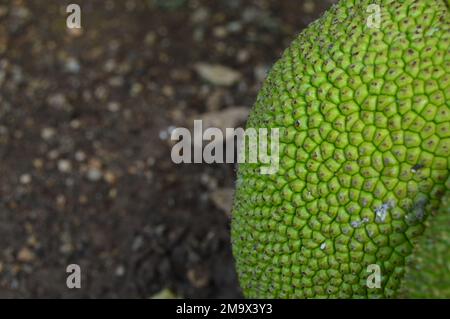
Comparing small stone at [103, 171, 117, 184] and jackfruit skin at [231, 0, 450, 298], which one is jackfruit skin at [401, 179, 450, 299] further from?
small stone at [103, 171, 117, 184]

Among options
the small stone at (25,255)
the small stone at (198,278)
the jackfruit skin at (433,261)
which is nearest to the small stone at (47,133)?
the small stone at (25,255)

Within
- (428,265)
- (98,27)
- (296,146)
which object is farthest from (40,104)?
(428,265)

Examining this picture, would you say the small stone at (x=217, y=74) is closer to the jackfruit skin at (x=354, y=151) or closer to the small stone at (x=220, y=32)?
the small stone at (x=220, y=32)

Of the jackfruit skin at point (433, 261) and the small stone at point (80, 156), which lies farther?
the small stone at point (80, 156)

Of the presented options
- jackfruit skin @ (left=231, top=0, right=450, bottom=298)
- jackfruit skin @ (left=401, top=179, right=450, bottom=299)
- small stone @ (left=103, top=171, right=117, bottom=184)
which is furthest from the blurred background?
jackfruit skin @ (left=401, top=179, right=450, bottom=299)

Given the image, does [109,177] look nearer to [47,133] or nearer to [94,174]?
[94,174]
